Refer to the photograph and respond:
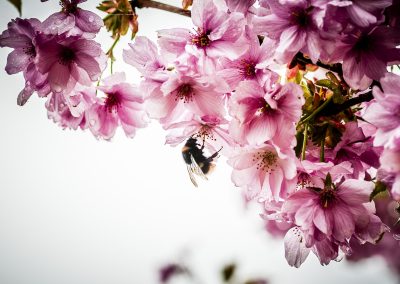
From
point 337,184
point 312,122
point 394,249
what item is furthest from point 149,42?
point 394,249

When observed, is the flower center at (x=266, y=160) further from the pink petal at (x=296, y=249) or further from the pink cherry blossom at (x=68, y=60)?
the pink cherry blossom at (x=68, y=60)

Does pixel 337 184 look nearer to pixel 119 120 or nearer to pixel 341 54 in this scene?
pixel 341 54

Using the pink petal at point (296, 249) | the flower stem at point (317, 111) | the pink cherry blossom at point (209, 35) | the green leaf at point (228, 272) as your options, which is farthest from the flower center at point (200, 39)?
the green leaf at point (228, 272)

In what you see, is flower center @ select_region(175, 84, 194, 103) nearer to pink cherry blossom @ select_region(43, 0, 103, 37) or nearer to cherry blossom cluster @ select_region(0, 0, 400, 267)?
cherry blossom cluster @ select_region(0, 0, 400, 267)

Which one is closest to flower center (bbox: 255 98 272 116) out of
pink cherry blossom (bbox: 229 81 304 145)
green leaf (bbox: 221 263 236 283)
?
pink cherry blossom (bbox: 229 81 304 145)

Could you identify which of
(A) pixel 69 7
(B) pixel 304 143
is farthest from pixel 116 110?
(B) pixel 304 143

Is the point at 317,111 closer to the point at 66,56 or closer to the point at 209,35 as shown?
the point at 209,35

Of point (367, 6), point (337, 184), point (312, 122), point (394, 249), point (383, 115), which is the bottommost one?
point (394, 249)
